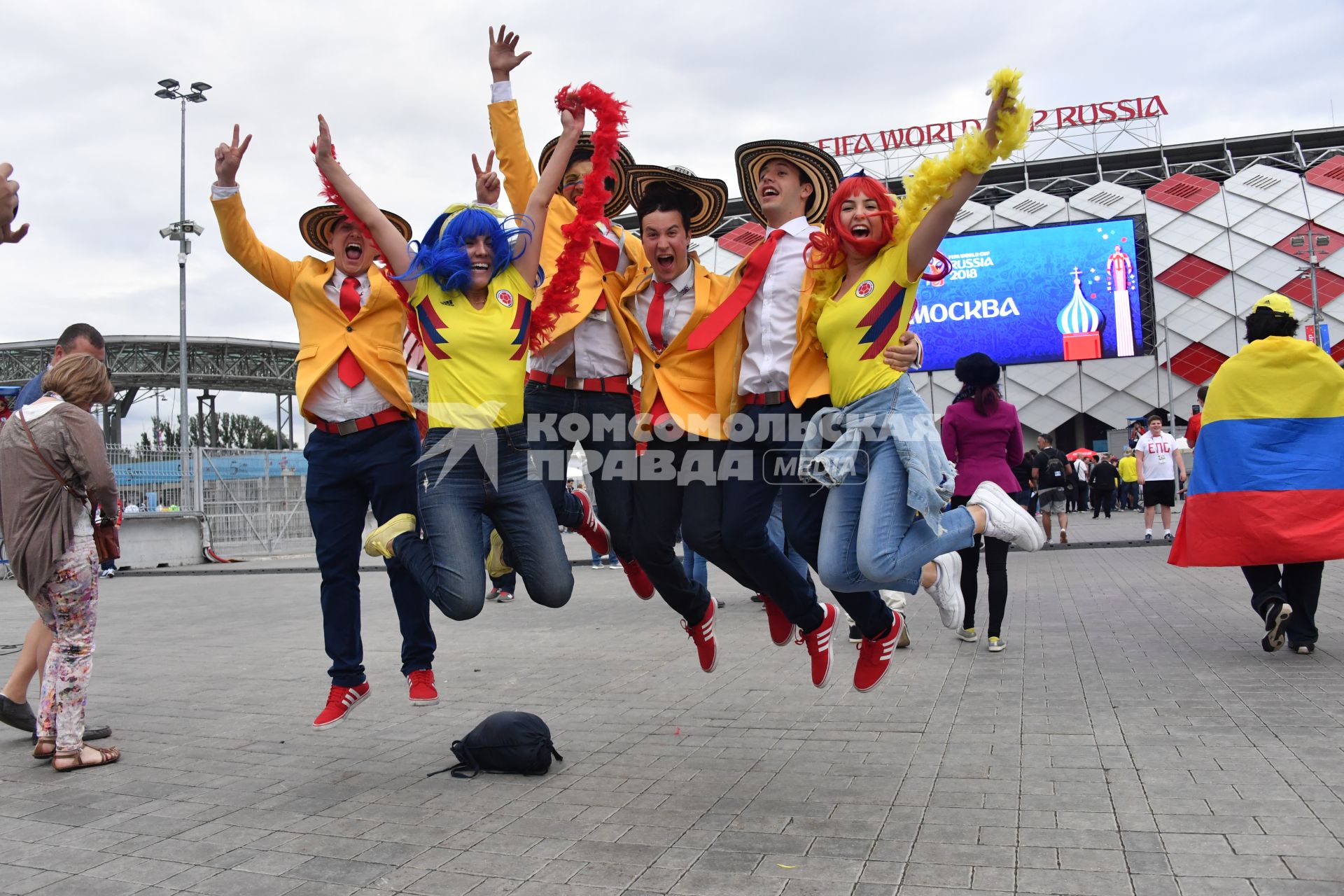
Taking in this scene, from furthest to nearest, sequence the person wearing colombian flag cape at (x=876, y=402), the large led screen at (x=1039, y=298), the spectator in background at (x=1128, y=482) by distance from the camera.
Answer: the large led screen at (x=1039, y=298) → the spectator in background at (x=1128, y=482) → the person wearing colombian flag cape at (x=876, y=402)

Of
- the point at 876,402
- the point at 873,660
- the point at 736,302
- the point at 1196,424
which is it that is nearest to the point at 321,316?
the point at 736,302

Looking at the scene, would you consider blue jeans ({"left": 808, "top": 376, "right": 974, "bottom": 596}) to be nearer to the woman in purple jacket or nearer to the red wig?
the red wig

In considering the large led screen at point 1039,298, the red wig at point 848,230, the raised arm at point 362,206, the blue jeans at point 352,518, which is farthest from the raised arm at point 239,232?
the large led screen at point 1039,298

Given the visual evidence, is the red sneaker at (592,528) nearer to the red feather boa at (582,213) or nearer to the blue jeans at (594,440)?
the blue jeans at (594,440)

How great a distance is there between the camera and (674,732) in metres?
4.81

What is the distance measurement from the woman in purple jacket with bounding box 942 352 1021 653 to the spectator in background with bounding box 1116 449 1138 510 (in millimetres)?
20520

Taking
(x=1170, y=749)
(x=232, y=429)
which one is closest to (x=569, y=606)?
(x=1170, y=749)

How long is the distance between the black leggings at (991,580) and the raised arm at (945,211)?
2.78m

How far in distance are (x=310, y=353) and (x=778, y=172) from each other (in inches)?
95.8

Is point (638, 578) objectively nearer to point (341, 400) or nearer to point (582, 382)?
point (582, 382)

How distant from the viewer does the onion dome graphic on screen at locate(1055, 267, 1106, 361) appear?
31.0 m

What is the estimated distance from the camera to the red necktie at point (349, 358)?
469 centimetres

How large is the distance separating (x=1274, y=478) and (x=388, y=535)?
5348mm

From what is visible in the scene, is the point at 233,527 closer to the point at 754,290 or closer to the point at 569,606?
the point at 569,606
